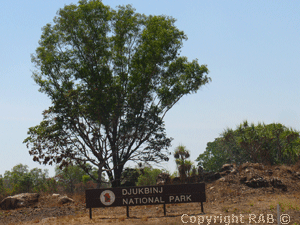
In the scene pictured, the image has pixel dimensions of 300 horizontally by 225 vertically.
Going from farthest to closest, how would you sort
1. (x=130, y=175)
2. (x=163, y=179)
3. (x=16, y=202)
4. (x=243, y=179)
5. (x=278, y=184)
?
(x=130, y=175) < (x=163, y=179) < (x=243, y=179) < (x=278, y=184) < (x=16, y=202)

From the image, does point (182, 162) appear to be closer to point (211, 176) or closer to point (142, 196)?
point (211, 176)

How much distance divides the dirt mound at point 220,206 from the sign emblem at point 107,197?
31.5 inches

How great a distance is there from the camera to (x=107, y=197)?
17938 mm

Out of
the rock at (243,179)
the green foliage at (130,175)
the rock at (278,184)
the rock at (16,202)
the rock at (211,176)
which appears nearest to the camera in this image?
the rock at (16,202)

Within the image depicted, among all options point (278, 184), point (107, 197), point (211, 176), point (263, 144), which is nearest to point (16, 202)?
point (107, 197)

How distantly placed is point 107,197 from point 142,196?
1.93m

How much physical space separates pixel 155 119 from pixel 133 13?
1115 centimetres

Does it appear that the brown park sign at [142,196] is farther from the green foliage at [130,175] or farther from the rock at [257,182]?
the green foliage at [130,175]

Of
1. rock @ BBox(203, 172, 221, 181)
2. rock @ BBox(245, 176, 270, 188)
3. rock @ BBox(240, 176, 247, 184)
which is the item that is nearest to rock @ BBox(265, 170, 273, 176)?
rock @ BBox(240, 176, 247, 184)

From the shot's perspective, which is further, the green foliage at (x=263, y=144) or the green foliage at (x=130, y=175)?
the green foliage at (x=263, y=144)

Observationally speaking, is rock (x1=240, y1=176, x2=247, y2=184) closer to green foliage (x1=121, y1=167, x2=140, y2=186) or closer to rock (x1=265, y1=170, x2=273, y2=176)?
rock (x1=265, y1=170, x2=273, y2=176)

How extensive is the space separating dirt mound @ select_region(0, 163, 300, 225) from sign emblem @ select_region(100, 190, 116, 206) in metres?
0.80

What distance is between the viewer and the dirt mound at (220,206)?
1644cm

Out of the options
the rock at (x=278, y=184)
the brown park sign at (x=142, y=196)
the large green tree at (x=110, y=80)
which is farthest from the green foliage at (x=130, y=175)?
the brown park sign at (x=142, y=196)
